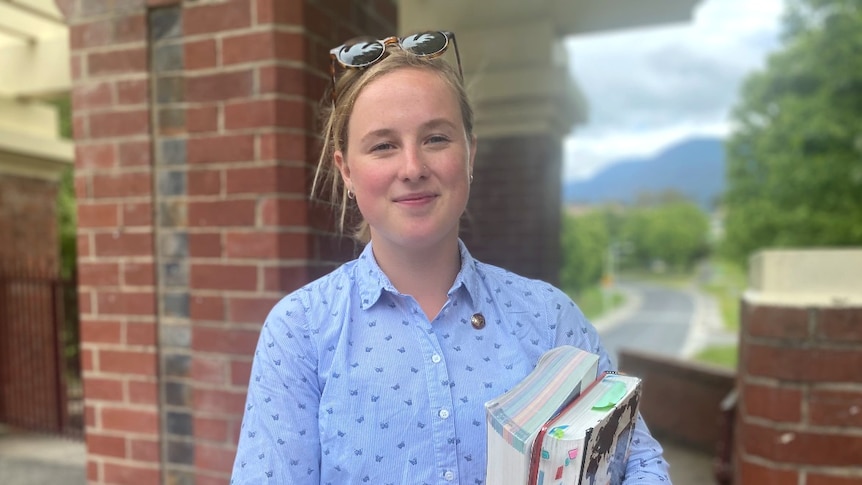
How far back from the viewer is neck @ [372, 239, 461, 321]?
1175mm

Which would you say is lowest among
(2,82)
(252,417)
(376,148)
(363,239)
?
(252,417)

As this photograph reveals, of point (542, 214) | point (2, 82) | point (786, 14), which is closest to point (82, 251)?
point (542, 214)

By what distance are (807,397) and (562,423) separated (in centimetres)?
153

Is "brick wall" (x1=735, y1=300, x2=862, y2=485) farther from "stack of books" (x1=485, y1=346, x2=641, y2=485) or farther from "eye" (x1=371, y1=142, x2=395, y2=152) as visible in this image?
"eye" (x1=371, y1=142, x2=395, y2=152)

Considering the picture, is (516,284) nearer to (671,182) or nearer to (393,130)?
(393,130)

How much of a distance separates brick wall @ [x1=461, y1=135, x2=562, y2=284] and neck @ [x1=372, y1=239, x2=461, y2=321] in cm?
305

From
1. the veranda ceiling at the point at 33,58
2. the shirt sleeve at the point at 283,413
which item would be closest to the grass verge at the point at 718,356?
the veranda ceiling at the point at 33,58

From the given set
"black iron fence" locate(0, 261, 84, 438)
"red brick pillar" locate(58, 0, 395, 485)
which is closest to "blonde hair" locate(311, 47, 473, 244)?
"red brick pillar" locate(58, 0, 395, 485)

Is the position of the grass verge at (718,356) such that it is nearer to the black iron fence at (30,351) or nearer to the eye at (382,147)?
the black iron fence at (30,351)

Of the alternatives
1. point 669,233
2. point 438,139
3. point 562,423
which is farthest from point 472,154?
point 669,233

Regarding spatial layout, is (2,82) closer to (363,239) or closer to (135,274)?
(135,274)

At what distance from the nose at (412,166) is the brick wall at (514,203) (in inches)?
124

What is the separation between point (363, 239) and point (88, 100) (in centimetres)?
137

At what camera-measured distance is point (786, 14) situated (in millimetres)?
16766
